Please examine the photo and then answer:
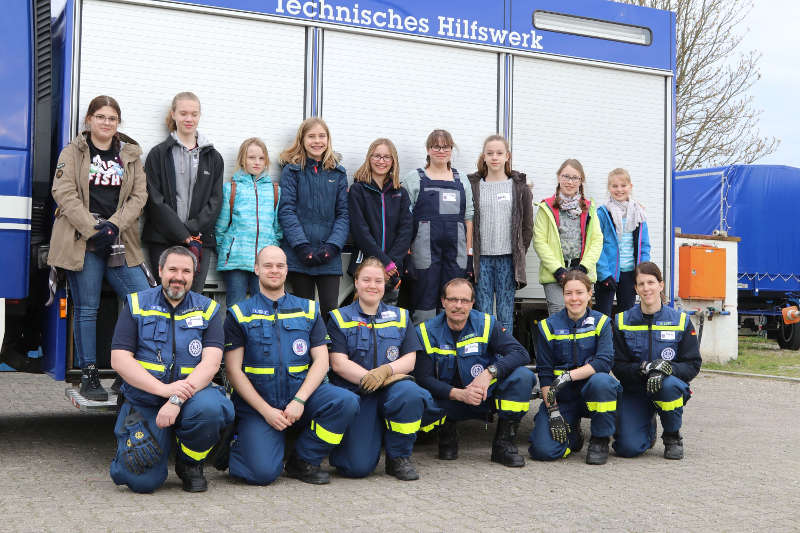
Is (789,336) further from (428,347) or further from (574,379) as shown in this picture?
(428,347)

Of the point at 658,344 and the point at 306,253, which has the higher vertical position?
the point at 306,253

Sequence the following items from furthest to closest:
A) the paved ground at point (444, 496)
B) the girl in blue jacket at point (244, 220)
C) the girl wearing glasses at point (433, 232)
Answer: the girl wearing glasses at point (433, 232)
the girl in blue jacket at point (244, 220)
the paved ground at point (444, 496)

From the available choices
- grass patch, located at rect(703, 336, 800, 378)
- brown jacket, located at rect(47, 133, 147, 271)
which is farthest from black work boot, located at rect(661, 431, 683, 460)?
grass patch, located at rect(703, 336, 800, 378)

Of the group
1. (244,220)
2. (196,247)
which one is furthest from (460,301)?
(196,247)

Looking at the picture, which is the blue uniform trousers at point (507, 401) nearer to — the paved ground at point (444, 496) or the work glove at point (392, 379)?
the paved ground at point (444, 496)

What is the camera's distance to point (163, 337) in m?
4.99

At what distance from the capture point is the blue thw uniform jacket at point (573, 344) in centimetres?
622

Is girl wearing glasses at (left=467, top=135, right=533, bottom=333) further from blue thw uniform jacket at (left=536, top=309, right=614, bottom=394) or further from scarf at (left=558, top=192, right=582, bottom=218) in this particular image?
blue thw uniform jacket at (left=536, top=309, right=614, bottom=394)

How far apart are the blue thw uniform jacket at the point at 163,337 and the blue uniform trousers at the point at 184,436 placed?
162mm

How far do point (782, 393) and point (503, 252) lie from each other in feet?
17.4

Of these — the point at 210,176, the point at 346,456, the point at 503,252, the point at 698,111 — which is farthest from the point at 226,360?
the point at 698,111

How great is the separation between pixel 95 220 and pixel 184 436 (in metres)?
1.53

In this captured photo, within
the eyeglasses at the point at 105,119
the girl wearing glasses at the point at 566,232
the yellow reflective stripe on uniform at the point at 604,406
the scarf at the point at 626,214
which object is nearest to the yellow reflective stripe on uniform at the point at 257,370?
the eyeglasses at the point at 105,119

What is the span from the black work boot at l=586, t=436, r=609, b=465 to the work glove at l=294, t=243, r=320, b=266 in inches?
87.0
